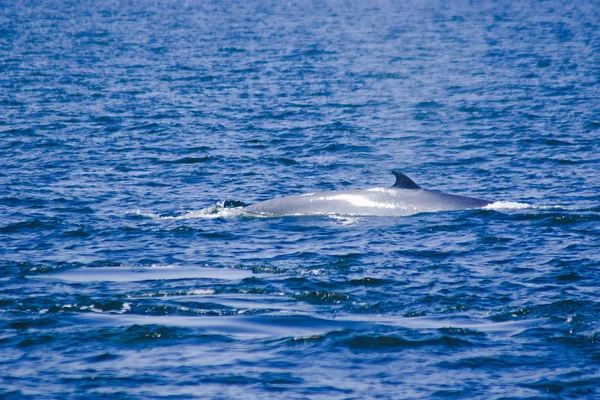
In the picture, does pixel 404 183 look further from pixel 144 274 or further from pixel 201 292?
pixel 201 292

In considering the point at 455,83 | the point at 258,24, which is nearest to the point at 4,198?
the point at 455,83

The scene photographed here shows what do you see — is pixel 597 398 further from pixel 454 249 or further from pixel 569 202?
pixel 569 202

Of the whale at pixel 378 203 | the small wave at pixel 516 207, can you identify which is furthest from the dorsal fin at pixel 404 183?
the small wave at pixel 516 207

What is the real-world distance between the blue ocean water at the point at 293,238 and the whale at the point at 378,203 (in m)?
0.42

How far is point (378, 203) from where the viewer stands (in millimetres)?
→ 20734

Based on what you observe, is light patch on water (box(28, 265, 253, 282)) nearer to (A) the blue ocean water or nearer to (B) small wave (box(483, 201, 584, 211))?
(A) the blue ocean water

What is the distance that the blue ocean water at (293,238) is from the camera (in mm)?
12781

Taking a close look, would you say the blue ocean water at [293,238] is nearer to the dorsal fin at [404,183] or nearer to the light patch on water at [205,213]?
the light patch on water at [205,213]

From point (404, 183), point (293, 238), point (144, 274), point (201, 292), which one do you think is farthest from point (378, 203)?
point (201, 292)

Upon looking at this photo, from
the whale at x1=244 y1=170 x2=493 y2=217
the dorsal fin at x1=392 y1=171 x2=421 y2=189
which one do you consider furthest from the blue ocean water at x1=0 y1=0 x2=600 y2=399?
the dorsal fin at x1=392 y1=171 x2=421 y2=189

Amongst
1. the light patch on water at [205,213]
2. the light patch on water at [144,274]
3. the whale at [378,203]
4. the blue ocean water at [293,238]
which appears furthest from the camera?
the light patch on water at [205,213]

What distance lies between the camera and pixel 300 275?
16.7 m

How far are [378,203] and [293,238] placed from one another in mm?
2327

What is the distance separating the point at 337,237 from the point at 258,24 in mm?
69297
